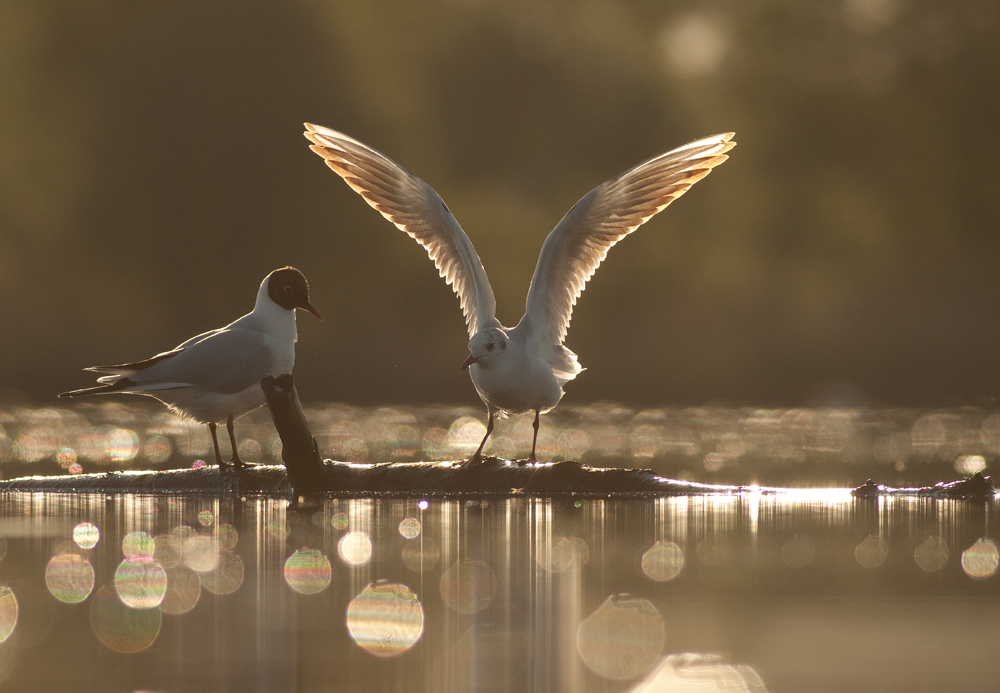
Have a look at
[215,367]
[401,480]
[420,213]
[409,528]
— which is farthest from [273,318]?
[409,528]

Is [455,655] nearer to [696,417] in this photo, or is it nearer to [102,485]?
[102,485]

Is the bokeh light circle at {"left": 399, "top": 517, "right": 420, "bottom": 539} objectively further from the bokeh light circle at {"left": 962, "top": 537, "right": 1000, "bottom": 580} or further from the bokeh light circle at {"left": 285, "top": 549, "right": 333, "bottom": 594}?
the bokeh light circle at {"left": 962, "top": 537, "right": 1000, "bottom": 580}

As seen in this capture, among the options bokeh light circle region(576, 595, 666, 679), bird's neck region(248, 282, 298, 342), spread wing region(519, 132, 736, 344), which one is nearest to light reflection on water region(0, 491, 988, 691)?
bokeh light circle region(576, 595, 666, 679)

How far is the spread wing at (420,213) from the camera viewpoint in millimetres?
10883

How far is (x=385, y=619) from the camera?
5.25 metres

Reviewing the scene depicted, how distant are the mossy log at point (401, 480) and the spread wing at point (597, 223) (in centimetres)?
158

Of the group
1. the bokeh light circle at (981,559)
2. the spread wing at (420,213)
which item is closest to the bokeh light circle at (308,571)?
the bokeh light circle at (981,559)

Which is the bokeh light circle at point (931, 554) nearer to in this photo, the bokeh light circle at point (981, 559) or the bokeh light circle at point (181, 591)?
the bokeh light circle at point (981, 559)

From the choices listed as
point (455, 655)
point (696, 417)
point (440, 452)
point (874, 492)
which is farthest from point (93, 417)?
point (455, 655)

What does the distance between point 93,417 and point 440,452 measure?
7.74m

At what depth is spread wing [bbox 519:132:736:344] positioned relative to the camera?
35.1 feet

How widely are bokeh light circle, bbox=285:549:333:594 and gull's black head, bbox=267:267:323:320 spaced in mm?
4367

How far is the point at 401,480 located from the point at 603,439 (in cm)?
767

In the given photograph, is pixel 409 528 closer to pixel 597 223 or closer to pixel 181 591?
pixel 181 591
